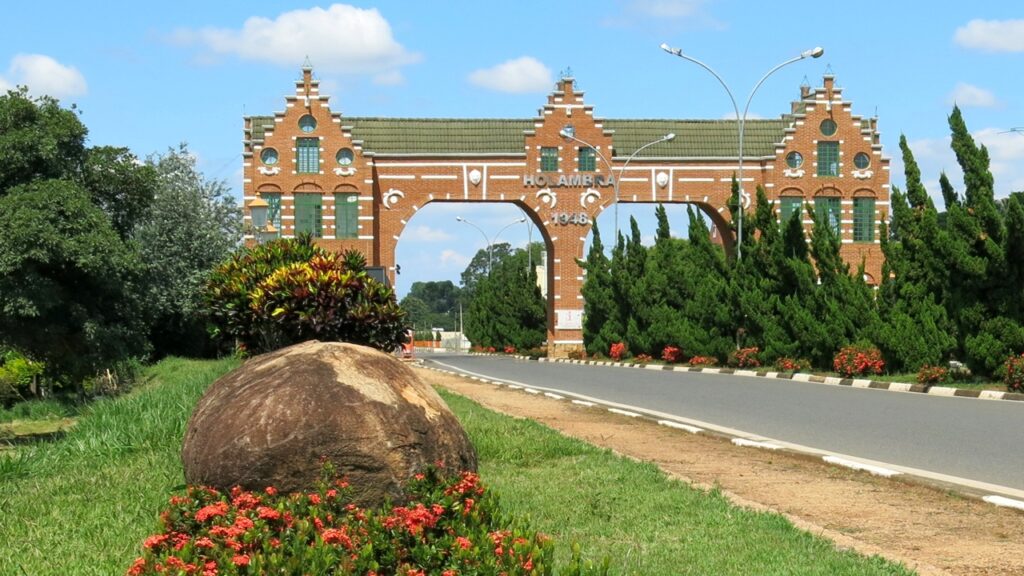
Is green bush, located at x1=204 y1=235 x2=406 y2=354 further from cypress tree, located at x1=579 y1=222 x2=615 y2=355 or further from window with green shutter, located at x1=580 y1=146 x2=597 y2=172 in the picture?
window with green shutter, located at x1=580 y1=146 x2=597 y2=172

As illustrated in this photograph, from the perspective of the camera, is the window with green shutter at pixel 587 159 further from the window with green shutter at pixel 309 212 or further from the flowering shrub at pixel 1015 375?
the flowering shrub at pixel 1015 375

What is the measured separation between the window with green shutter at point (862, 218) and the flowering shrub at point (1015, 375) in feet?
136

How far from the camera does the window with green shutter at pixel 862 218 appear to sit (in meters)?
64.4

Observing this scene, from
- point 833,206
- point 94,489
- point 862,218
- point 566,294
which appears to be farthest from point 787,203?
point 94,489

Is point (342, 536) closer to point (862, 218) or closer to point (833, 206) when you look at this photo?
point (833, 206)

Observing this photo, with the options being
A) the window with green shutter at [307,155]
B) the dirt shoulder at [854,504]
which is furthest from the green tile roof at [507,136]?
the dirt shoulder at [854,504]

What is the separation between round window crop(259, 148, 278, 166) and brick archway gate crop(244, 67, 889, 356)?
0.08 meters

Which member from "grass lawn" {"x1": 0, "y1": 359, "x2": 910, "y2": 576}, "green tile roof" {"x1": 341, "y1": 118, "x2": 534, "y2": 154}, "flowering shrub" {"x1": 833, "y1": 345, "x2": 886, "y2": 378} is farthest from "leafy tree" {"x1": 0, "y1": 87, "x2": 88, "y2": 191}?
"green tile roof" {"x1": 341, "y1": 118, "x2": 534, "y2": 154}

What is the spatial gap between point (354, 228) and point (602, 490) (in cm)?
5256

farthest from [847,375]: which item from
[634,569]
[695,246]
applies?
[634,569]

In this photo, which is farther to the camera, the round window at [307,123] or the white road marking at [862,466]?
the round window at [307,123]

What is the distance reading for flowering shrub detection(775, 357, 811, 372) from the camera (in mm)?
34250

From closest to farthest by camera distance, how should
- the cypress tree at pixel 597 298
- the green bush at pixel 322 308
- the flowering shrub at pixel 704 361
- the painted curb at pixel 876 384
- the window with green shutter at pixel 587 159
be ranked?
the green bush at pixel 322 308
the painted curb at pixel 876 384
the flowering shrub at pixel 704 361
the cypress tree at pixel 597 298
the window with green shutter at pixel 587 159

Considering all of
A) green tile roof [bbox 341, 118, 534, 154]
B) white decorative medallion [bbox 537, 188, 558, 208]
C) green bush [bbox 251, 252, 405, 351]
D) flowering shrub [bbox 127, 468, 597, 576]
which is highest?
green tile roof [bbox 341, 118, 534, 154]
